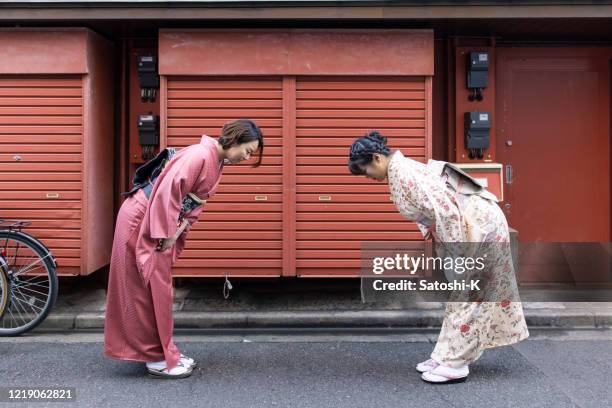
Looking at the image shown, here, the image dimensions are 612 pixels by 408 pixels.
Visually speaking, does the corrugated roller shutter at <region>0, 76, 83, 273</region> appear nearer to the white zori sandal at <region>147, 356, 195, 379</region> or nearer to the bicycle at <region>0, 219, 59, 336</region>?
the bicycle at <region>0, 219, 59, 336</region>

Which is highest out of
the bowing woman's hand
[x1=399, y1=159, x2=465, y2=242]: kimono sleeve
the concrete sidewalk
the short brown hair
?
the short brown hair

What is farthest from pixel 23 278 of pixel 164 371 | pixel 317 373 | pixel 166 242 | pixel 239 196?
pixel 317 373

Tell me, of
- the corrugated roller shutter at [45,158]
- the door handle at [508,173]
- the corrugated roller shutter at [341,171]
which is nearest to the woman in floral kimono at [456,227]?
the corrugated roller shutter at [341,171]

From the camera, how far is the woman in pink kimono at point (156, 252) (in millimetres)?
3730

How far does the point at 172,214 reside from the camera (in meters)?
3.69

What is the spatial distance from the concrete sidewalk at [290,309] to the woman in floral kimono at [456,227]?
1447 mm

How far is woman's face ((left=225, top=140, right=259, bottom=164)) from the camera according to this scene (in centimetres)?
383

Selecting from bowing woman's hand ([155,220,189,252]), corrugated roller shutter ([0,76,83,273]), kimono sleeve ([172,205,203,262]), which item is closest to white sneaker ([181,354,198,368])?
kimono sleeve ([172,205,203,262])

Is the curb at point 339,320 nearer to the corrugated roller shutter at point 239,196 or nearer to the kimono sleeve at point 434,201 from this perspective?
the corrugated roller shutter at point 239,196

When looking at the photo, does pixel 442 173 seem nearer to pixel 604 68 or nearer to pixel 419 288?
pixel 419 288

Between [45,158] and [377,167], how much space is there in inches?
140

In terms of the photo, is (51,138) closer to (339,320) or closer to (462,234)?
(339,320)

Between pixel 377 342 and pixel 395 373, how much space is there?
2.56 ft

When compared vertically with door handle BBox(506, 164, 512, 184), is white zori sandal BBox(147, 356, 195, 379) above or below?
below
